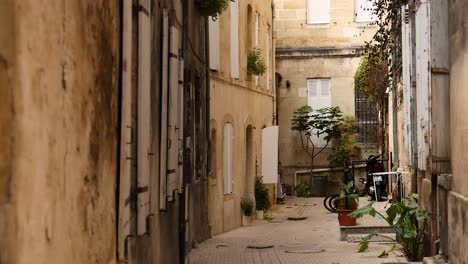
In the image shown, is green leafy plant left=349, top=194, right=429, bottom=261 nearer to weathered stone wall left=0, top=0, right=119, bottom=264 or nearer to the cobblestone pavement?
the cobblestone pavement

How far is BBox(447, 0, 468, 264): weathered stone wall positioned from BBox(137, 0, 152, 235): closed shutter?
305 centimetres

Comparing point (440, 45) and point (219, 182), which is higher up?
point (440, 45)

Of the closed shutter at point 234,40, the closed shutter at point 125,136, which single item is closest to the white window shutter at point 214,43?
the closed shutter at point 234,40

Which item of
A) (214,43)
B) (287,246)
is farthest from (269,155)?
(287,246)

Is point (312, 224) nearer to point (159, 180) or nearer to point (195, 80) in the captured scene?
point (195, 80)

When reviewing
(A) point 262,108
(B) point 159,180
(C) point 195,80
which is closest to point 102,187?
(B) point 159,180

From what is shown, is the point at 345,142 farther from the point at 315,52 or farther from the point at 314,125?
the point at 315,52

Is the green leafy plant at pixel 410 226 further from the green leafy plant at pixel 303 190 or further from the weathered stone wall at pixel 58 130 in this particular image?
the green leafy plant at pixel 303 190

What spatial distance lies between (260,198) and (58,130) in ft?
61.5

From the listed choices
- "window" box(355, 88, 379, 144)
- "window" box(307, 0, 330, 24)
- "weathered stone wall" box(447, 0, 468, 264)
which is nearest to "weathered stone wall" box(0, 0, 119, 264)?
"weathered stone wall" box(447, 0, 468, 264)

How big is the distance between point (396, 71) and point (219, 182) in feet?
16.0

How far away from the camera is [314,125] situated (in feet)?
101

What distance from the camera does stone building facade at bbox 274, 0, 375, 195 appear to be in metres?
31.3

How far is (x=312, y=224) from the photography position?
2084cm
